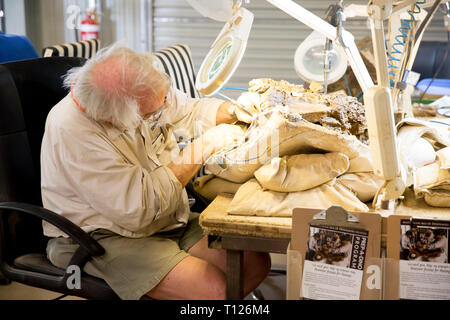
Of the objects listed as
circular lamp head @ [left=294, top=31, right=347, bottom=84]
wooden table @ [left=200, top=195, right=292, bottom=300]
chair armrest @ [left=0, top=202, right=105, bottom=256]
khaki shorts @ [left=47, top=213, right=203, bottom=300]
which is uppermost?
circular lamp head @ [left=294, top=31, right=347, bottom=84]

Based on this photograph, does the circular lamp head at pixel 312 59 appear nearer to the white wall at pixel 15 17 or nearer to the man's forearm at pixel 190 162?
the man's forearm at pixel 190 162

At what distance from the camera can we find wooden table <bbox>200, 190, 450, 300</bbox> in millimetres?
1292

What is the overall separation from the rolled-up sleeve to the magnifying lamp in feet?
1.38

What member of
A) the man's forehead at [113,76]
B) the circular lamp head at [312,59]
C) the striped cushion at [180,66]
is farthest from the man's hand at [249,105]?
the striped cushion at [180,66]

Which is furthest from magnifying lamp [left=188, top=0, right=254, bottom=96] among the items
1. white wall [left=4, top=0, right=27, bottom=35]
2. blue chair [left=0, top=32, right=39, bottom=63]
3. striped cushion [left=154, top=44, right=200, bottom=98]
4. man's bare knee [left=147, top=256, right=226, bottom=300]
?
white wall [left=4, top=0, right=27, bottom=35]

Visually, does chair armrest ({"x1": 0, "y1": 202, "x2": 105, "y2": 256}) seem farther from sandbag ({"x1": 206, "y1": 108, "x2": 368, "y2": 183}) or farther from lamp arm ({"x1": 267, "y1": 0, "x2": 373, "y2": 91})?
lamp arm ({"x1": 267, "y1": 0, "x2": 373, "y2": 91})

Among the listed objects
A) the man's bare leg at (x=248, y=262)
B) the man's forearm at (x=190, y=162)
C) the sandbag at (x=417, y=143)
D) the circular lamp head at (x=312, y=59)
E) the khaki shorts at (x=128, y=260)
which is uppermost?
the circular lamp head at (x=312, y=59)

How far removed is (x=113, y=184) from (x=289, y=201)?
0.53m

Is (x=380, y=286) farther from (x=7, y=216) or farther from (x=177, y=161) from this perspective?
(x=7, y=216)

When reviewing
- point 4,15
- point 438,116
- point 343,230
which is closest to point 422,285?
point 343,230

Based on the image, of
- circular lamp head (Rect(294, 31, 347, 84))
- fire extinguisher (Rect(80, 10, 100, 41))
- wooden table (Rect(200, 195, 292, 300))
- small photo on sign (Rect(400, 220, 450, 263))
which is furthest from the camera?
fire extinguisher (Rect(80, 10, 100, 41))

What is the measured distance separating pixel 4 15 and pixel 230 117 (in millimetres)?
3182

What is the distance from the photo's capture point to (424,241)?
3.51 feet

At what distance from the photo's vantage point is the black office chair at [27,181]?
162 cm
